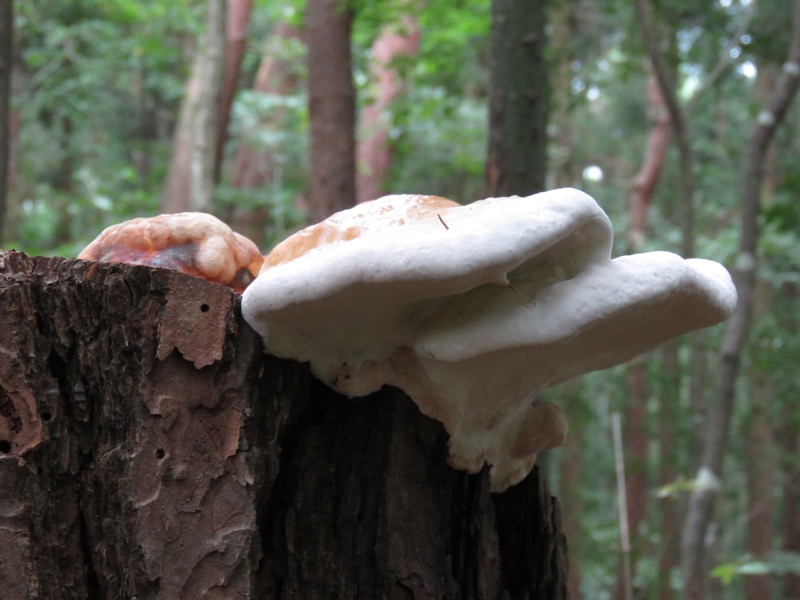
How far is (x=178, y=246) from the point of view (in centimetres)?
171

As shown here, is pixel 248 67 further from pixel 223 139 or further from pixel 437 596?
pixel 437 596

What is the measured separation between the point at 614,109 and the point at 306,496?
46.3 feet

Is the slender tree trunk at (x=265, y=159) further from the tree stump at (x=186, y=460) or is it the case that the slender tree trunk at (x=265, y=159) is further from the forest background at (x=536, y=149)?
the tree stump at (x=186, y=460)

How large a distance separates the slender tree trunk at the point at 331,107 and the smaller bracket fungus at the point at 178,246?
4.77 meters

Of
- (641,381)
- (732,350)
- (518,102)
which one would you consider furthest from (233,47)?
(641,381)

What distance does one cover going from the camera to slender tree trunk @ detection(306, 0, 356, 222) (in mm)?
6527

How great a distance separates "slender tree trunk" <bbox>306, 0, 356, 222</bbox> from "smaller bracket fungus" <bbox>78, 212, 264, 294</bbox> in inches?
188

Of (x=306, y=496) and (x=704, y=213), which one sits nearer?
(x=306, y=496)

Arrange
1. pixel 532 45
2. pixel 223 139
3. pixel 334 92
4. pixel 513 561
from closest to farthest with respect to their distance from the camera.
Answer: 1. pixel 513 561
2. pixel 532 45
3. pixel 334 92
4. pixel 223 139

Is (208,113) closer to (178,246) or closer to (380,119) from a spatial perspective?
(380,119)

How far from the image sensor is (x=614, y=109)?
1445 centimetres

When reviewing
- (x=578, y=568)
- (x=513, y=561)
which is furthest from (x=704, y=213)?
(x=513, y=561)

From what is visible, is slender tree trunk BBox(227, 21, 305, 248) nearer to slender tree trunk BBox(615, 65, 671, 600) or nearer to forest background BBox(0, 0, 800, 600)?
forest background BBox(0, 0, 800, 600)

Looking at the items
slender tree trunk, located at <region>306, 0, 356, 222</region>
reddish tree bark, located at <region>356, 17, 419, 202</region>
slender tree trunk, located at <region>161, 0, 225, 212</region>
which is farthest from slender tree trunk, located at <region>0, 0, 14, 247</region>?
reddish tree bark, located at <region>356, 17, 419, 202</region>
